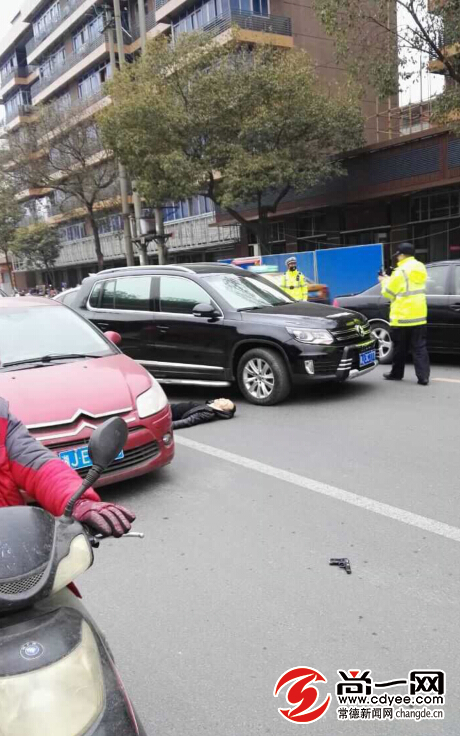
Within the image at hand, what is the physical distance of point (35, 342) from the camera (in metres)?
5.26

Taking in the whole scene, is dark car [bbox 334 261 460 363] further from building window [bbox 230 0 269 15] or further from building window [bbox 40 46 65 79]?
building window [bbox 40 46 65 79]

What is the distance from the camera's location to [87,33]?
131 feet

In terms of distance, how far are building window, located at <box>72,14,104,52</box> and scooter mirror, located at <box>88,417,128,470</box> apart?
4145 centimetres

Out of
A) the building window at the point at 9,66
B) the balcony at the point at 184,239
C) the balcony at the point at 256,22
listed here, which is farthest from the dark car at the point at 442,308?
the building window at the point at 9,66

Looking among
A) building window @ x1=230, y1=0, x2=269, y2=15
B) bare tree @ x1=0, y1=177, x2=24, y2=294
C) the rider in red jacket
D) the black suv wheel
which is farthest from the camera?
bare tree @ x1=0, y1=177, x2=24, y2=294

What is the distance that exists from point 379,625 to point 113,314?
6.37m

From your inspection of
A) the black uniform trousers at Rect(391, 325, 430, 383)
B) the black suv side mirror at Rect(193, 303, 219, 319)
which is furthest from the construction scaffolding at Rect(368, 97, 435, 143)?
the black suv side mirror at Rect(193, 303, 219, 319)

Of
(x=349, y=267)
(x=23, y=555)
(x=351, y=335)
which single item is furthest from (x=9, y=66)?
(x=23, y=555)

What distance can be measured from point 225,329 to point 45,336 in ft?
8.35

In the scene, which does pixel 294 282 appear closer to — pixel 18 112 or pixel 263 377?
pixel 263 377

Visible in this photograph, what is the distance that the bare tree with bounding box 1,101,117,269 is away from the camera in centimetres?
2935

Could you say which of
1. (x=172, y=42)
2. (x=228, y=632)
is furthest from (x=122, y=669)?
(x=172, y=42)

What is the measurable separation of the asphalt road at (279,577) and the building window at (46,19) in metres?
48.4

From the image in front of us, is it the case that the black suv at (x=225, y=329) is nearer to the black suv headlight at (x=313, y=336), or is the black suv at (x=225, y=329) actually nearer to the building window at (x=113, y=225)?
the black suv headlight at (x=313, y=336)
